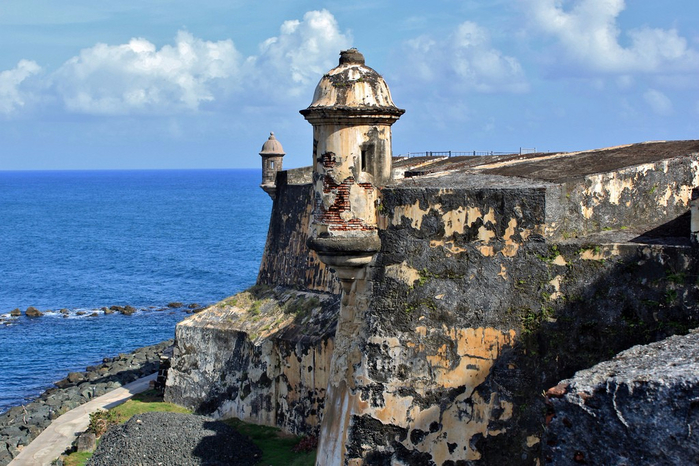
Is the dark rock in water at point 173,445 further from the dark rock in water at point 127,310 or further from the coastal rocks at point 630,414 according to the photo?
the dark rock in water at point 127,310

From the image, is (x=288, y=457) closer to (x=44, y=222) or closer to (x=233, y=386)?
(x=233, y=386)

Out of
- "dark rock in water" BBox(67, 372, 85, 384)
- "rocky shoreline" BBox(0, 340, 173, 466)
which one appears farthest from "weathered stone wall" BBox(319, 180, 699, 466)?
"dark rock in water" BBox(67, 372, 85, 384)

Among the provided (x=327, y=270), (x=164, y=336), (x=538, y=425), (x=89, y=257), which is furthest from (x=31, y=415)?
(x=89, y=257)

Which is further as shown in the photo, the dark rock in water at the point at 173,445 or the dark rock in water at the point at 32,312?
the dark rock in water at the point at 32,312

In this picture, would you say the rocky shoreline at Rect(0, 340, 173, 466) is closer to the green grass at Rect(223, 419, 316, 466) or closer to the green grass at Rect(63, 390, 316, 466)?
the green grass at Rect(63, 390, 316, 466)

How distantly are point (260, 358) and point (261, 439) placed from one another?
2314 mm

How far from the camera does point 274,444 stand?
2236 centimetres

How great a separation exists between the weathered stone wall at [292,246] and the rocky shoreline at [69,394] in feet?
27.8

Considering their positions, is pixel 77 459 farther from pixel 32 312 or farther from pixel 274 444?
pixel 32 312

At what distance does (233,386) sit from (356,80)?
14296mm

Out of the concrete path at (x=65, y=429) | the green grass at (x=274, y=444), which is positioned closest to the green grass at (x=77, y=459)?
the concrete path at (x=65, y=429)

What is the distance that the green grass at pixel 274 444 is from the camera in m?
20.9

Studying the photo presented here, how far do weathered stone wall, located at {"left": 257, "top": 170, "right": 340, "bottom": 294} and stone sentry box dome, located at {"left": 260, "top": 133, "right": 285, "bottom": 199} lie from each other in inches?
109

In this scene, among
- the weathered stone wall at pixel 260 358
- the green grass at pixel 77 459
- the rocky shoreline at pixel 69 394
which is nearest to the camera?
the weathered stone wall at pixel 260 358
